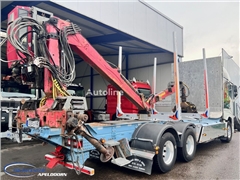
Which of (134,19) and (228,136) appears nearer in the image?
(228,136)

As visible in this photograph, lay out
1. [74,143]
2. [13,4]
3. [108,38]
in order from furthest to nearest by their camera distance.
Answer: [108,38], [13,4], [74,143]

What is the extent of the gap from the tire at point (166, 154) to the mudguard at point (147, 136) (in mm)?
165

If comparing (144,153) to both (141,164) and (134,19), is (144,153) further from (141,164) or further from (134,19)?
(134,19)

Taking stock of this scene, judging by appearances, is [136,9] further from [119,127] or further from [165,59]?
[119,127]

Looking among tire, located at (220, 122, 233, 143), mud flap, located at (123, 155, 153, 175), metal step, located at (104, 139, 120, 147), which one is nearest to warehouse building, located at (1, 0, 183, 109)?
metal step, located at (104, 139, 120, 147)

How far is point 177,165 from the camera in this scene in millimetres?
5504

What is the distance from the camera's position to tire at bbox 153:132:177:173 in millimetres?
4711

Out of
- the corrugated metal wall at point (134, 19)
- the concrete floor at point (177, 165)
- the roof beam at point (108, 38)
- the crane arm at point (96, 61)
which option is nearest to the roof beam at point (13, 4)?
the corrugated metal wall at point (134, 19)

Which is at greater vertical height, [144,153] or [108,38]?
[108,38]

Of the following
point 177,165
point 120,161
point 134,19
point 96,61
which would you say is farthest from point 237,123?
point 96,61

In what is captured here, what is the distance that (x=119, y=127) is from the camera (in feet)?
15.1

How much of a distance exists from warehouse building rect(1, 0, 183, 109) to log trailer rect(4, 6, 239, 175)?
3.82 m

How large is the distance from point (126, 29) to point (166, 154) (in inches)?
274

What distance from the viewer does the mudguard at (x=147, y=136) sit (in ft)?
15.2
